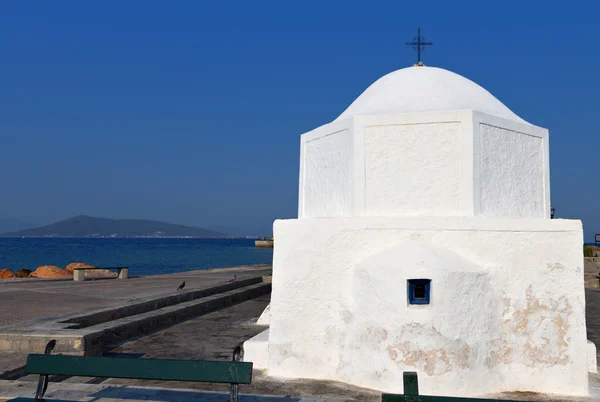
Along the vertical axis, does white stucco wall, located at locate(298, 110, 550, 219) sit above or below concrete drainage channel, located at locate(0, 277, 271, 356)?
above

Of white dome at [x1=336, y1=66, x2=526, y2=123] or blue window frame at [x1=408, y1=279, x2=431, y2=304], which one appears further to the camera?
white dome at [x1=336, y1=66, x2=526, y2=123]

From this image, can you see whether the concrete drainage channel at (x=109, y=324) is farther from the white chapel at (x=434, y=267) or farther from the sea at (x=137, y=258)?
the sea at (x=137, y=258)

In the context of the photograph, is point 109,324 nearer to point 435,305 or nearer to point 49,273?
point 435,305

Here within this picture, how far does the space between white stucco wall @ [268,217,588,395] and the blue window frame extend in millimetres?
85

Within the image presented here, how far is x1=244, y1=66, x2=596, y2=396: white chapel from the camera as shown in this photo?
20.9 feet

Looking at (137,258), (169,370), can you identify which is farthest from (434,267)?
(137,258)

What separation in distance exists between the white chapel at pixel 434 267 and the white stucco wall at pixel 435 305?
0.01 meters

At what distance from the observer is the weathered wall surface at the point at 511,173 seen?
23.8ft

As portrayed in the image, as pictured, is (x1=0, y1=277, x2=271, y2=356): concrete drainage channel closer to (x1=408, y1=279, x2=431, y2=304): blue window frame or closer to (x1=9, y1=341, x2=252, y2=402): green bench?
(x1=9, y1=341, x2=252, y2=402): green bench

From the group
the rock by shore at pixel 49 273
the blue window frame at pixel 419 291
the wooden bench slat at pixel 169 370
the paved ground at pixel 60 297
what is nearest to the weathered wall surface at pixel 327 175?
the blue window frame at pixel 419 291

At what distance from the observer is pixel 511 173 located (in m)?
7.60

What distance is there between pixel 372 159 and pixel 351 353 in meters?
2.53

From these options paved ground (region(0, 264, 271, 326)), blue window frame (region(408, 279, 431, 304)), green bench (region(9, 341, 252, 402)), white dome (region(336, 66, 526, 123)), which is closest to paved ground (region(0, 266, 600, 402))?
paved ground (region(0, 264, 271, 326))

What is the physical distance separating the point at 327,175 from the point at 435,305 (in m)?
2.74
